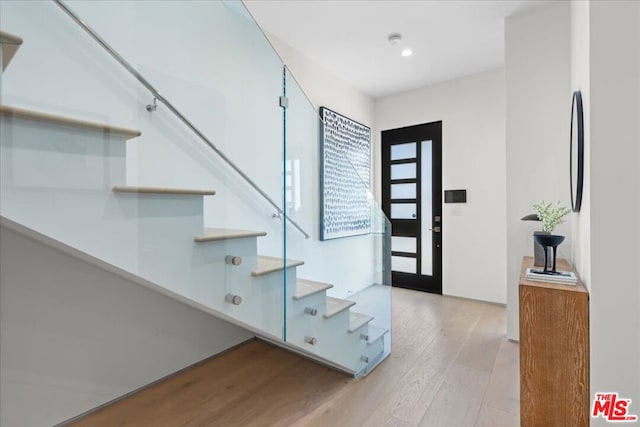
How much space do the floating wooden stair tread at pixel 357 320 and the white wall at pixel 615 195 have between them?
1.35 meters

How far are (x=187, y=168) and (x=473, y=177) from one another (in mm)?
3554

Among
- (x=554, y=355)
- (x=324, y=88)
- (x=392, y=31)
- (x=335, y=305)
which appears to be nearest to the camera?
(x=554, y=355)

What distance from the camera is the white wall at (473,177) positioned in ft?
13.1

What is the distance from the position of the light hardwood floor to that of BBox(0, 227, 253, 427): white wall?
18 cm

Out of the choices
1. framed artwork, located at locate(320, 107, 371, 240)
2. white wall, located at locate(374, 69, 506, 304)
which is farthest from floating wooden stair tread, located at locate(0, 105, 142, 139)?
white wall, located at locate(374, 69, 506, 304)

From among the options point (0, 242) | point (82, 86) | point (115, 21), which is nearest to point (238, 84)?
point (115, 21)

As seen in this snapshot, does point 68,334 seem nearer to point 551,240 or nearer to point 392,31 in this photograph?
point 551,240

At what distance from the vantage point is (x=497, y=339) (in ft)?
9.83

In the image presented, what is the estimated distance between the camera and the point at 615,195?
1483 mm

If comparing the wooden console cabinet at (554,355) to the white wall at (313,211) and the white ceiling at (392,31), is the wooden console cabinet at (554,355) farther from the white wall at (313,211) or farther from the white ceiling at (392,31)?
the white ceiling at (392,31)

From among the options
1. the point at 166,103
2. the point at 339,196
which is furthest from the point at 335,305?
the point at 166,103

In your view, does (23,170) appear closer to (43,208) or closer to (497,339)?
(43,208)

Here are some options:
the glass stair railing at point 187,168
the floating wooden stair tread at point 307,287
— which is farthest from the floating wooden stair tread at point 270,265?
the floating wooden stair tread at point 307,287
